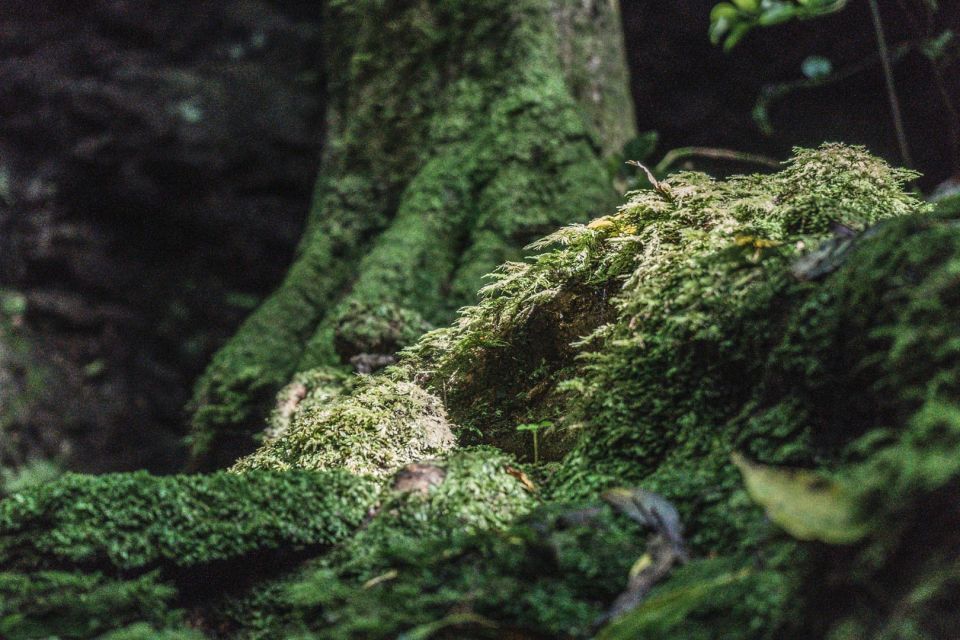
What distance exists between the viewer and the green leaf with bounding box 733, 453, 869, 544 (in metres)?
1.02

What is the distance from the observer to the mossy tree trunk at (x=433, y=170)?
14.8 ft

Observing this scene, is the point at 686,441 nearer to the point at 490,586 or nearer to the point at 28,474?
the point at 490,586

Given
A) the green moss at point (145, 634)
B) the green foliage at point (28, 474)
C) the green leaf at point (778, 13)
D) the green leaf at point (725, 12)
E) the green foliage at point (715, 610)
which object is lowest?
the green foliage at point (28, 474)

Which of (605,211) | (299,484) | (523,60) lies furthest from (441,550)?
(523,60)

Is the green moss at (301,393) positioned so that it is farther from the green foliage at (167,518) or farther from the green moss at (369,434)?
the green foliage at (167,518)

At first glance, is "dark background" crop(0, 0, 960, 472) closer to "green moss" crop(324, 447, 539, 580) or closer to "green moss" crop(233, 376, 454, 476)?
"green moss" crop(233, 376, 454, 476)

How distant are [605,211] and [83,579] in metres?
3.90

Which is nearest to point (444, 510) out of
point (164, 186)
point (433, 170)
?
point (433, 170)

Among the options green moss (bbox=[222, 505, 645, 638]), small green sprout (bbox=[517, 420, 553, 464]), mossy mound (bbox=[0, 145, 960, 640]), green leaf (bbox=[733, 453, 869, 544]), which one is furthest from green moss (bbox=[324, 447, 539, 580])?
green leaf (bbox=[733, 453, 869, 544])

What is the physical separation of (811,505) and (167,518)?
5.24 ft

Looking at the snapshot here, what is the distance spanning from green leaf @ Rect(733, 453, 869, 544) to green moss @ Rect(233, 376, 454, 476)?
139cm

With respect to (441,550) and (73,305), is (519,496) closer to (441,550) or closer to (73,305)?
(441,550)

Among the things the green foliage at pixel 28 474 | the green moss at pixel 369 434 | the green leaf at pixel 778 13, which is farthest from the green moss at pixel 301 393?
the green foliage at pixel 28 474

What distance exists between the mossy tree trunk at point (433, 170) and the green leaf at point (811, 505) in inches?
113
